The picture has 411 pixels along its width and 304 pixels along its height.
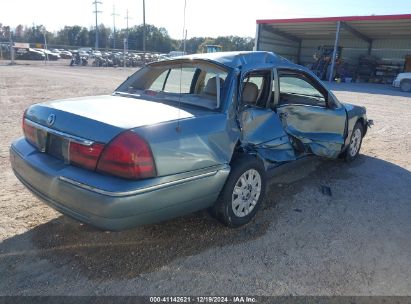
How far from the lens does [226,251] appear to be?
124 inches

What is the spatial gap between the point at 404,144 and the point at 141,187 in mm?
6412

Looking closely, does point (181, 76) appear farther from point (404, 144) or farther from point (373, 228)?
point (404, 144)

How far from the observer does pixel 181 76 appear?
3697 millimetres

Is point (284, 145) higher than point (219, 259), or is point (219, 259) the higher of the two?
point (284, 145)

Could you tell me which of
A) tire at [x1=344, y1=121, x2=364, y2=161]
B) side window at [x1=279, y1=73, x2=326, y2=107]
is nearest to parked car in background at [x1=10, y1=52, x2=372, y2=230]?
side window at [x1=279, y1=73, x2=326, y2=107]

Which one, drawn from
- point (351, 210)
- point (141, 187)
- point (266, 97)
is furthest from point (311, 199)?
point (141, 187)

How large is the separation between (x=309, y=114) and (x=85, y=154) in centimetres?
300

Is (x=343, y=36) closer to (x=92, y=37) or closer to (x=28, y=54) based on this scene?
(x=28, y=54)

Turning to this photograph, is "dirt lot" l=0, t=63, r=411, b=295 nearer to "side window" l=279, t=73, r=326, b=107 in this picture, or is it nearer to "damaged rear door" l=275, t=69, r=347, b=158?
"damaged rear door" l=275, t=69, r=347, b=158

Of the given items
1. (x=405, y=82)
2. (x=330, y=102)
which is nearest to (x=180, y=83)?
(x=330, y=102)

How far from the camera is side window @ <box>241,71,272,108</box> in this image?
3.90 metres

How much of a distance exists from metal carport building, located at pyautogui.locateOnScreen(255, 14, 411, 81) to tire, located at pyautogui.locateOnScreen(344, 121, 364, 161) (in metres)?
23.6

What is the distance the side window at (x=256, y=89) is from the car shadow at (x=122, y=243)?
1.18 m

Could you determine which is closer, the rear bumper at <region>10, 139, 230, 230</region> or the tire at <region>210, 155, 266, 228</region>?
the rear bumper at <region>10, 139, 230, 230</region>
